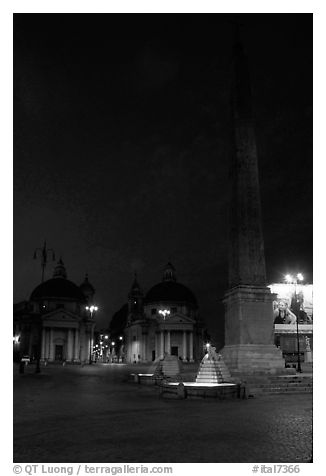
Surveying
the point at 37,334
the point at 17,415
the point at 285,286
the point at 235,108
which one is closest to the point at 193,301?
the point at 37,334

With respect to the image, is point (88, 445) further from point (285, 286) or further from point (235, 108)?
point (285, 286)

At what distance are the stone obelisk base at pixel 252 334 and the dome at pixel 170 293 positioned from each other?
Answer: 81.3 meters

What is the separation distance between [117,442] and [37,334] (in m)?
88.0

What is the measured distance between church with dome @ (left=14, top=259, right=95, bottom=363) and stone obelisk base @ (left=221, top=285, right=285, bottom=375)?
2809 inches

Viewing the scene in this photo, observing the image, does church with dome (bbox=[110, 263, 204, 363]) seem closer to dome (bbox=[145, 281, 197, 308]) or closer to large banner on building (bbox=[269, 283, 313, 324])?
dome (bbox=[145, 281, 197, 308])

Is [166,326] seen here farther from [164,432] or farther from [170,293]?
[164,432]

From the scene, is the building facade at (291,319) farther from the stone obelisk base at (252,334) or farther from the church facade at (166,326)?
the stone obelisk base at (252,334)

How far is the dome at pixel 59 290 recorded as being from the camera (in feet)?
322

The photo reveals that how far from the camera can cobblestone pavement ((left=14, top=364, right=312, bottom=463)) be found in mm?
7578

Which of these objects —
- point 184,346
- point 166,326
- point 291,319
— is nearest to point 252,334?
point 291,319

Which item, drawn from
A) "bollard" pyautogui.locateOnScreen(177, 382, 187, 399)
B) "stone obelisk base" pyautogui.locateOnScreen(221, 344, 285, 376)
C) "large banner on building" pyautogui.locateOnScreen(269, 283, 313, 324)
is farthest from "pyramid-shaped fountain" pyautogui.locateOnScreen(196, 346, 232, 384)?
"large banner on building" pyautogui.locateOnScreen(269, 283, 313, 324)

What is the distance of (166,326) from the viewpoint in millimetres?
96375

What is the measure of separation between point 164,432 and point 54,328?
8644cm

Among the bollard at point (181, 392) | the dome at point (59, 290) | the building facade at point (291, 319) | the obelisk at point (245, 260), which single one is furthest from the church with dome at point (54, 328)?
the bollard at point (181, 392)
